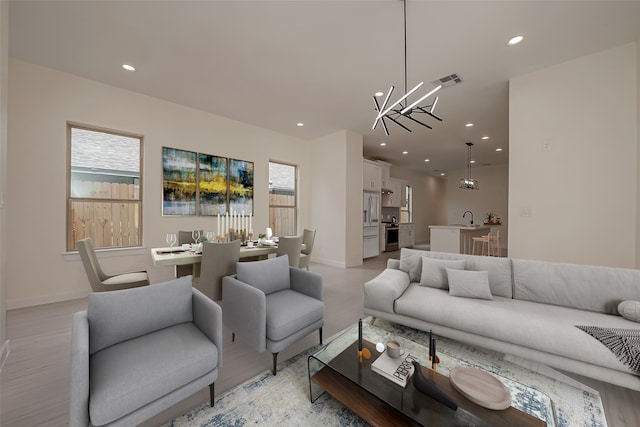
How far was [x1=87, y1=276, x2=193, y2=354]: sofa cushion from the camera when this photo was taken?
4.81 feet

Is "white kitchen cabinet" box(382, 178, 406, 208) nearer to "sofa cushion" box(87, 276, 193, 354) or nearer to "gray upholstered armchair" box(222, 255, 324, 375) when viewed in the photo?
"gray upholstered armchair" box(222, 255, 324, 375)

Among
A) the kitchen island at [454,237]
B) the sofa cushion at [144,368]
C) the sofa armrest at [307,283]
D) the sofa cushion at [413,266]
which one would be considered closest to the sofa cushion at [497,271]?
the sofa cushion at [413,266]

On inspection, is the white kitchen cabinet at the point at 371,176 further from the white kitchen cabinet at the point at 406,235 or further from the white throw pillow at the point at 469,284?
the white throw pillow at the point at 469,284

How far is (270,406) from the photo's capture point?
62.5 inches

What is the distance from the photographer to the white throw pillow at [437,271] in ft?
8.68

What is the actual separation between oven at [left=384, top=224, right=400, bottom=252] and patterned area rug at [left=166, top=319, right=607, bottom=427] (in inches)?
254

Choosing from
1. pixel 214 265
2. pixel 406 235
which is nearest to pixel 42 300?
pixel 214 265

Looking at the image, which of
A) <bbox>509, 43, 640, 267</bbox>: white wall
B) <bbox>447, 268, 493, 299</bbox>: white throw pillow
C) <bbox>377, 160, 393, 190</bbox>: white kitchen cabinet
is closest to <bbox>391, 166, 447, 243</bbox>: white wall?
<bbox>377, 160, 393, 190</bbox>: white kitchen cabinet

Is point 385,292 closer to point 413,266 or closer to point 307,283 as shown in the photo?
point 413,266

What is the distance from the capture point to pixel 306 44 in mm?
2832

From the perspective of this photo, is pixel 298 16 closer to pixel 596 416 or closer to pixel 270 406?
pixel 270 406

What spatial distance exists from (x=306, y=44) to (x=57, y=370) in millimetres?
3961

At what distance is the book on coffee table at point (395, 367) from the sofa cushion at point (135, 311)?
1428 mm

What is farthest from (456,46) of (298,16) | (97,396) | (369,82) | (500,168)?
(500,168)
